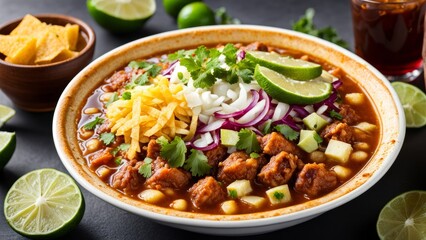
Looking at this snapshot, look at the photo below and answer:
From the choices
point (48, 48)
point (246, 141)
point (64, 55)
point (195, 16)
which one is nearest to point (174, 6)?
point (195, 16)

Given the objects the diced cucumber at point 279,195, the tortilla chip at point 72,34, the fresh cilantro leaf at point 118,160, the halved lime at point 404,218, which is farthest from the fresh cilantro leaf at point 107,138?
the halved lime at point 404,218

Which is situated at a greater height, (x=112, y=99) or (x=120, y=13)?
(x=112, y=99)

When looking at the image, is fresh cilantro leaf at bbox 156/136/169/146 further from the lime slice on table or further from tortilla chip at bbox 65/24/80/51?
the lime slice on table

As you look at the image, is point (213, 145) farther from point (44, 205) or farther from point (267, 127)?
point (44, 205)

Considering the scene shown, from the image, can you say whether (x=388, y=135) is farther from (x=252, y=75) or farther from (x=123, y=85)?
(x=123, y=85)

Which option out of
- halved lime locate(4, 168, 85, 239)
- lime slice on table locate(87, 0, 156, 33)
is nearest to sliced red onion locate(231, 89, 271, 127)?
halved lime locate(4, 168, 85, 239)

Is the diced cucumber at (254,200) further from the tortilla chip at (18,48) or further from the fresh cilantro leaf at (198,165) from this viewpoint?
the tortilla chip at (18,48)

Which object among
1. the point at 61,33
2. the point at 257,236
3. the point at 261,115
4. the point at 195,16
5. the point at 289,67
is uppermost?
the point at 289,67
